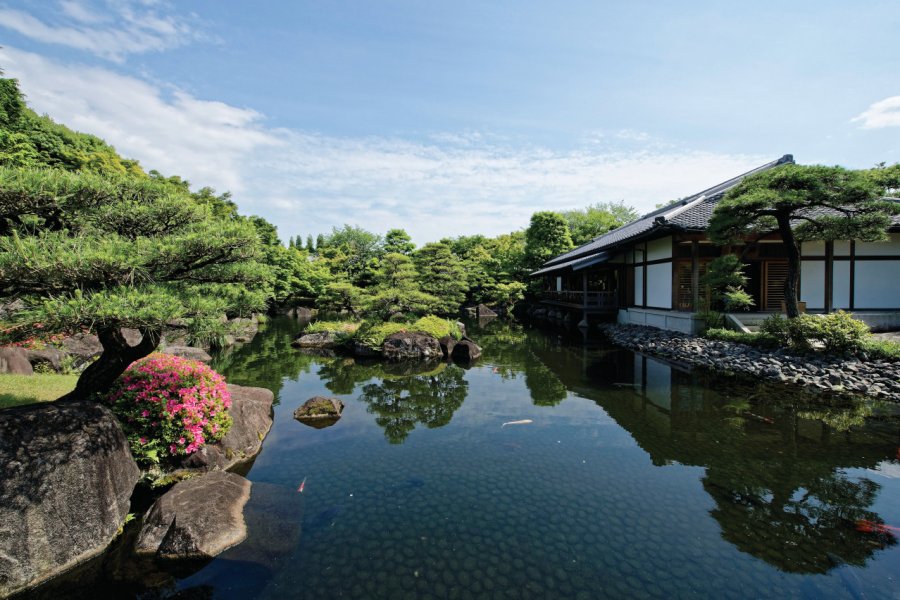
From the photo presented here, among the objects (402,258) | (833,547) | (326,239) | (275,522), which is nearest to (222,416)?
(275,522)

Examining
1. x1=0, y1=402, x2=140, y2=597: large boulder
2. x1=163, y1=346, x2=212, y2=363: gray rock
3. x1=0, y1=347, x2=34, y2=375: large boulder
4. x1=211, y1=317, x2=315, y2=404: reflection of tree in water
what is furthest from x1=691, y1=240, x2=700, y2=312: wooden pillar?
x1=0, y1=347, x2=34, y2=375: large boulder

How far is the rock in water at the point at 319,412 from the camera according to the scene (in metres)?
7.40

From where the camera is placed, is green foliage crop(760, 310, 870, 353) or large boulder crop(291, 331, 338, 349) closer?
green foliage crop(760, 310, 870, 353)

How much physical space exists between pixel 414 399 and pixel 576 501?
4845 millimetres

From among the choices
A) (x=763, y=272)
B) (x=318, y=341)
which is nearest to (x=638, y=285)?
(x=763, y=272)

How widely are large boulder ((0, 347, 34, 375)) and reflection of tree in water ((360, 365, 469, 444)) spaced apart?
20.0 feet

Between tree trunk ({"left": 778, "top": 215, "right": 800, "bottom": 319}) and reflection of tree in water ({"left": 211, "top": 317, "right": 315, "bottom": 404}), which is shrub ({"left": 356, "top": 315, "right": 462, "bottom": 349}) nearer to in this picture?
reflection of tree in water ({"left": 211, "top": 317, "right": 315, "bottom": 404})

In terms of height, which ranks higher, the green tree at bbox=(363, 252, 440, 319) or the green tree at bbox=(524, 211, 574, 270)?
the green tree at bbox=(524, 211, 574, 270)

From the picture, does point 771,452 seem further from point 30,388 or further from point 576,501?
point 30,388

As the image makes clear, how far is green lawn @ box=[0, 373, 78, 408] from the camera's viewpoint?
554 cm

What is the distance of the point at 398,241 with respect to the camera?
93.4ft

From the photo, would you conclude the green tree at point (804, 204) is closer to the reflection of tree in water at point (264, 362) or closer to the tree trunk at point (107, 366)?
the reflection of tree in water at point (264, 362)

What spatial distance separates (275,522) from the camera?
13.8 feet

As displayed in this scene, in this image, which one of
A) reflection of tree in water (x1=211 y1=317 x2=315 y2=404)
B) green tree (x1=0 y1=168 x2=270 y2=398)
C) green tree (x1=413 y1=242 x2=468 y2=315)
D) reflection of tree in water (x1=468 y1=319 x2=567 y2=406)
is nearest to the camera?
green tree (x1=0 y1=168 x2=270 y2=398)
